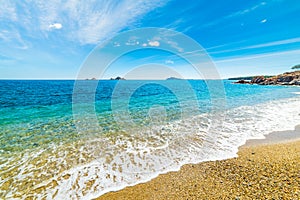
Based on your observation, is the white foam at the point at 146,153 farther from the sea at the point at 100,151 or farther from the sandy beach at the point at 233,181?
the sandy beach at the point at 233,181

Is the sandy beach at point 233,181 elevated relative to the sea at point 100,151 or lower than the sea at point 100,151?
elevated

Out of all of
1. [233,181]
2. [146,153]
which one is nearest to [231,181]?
[233,181]

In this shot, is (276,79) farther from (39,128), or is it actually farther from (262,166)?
(39,128)

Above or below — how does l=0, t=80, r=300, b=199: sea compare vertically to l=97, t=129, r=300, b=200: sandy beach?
below

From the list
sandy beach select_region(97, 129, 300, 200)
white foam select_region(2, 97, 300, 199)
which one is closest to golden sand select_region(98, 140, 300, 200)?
sandy beach select_region(97, 129, 300, 200)

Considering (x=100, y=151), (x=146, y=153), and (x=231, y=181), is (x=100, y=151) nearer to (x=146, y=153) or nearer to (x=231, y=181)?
(x=146, y=153)

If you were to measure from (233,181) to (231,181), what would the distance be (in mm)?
57

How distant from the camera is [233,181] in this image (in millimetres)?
4551

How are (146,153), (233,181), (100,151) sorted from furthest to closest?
(100,151) → (146,153) → (233,181)

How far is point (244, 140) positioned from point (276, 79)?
81.5 meters

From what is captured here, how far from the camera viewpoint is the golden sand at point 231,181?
4.04 meters

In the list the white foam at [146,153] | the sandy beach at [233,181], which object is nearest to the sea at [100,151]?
the white foam at [146,153]

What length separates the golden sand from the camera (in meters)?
4.04

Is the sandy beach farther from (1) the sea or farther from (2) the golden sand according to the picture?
(1) the sea
